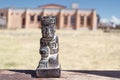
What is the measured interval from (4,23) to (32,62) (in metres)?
48.1

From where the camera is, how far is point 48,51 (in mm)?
6473

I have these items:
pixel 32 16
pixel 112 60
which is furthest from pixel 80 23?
pixel 112 60

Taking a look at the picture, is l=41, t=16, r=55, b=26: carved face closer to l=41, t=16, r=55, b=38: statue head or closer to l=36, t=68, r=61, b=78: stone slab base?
l=41, t=16, r=55, b=38: statue head

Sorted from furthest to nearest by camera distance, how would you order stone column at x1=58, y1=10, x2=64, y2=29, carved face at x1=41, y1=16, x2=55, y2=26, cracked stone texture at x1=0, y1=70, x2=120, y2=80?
1. stone column at x1=58, y1=10, x2=64, y2=29
2. cracked stone texture at x1=0, y1=70, x2=120, y2=80
3. carved face at x1=41, y1=16, x2=55, y2=26

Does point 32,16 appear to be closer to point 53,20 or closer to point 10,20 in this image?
point 10,20

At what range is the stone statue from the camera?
6.42 m

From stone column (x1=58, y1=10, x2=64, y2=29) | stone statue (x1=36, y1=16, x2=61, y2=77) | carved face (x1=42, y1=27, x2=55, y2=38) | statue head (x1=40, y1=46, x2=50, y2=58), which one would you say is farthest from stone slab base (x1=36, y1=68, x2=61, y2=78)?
stone column (x1=58, y1=10, x2=64, y2=29)

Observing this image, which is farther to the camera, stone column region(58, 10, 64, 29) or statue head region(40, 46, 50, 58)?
stone column region(58, 10, 64, 29)

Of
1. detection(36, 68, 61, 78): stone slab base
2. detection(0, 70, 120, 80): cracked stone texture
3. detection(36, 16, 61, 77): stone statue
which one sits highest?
detection(36, 16, 61, 77): stone statue

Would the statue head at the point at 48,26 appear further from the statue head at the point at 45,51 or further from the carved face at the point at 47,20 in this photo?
the statue head at the point at 45,51

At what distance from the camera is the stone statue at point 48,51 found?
6.42 m

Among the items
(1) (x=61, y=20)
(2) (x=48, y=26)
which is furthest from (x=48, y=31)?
(1) (x=61, y=20)

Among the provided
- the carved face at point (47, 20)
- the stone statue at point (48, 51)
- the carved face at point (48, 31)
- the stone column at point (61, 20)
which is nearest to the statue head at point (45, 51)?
the stone statue at point (48, 51)

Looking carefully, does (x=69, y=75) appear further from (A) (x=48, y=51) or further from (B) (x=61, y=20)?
(B) (x=61, y=20)
